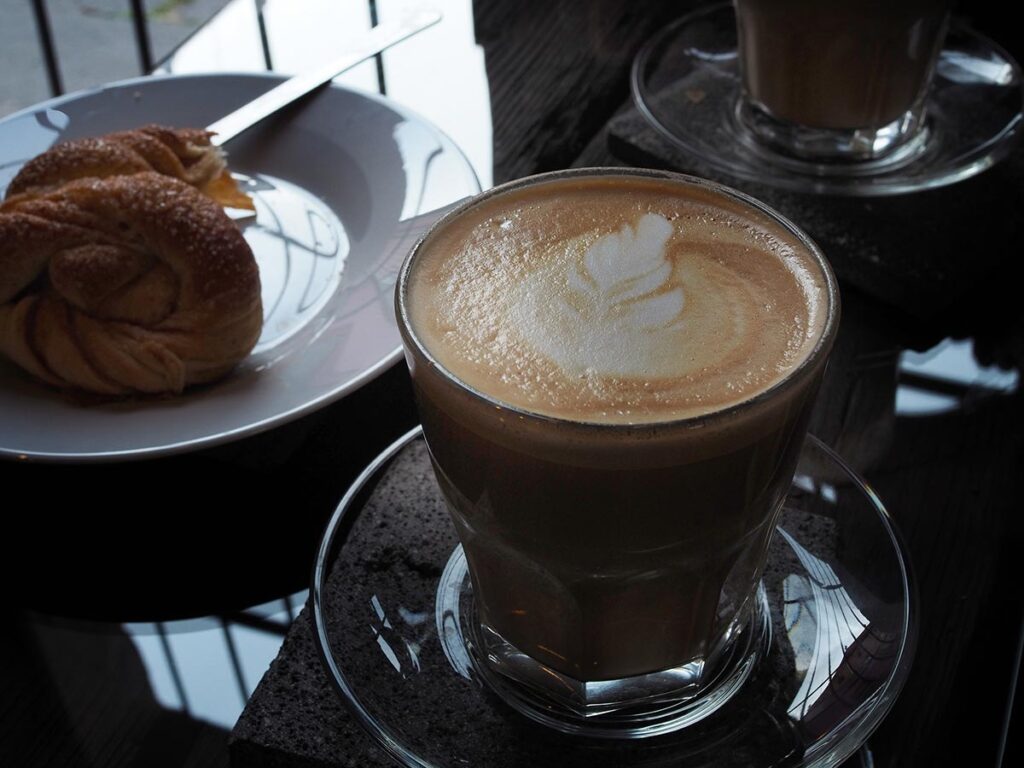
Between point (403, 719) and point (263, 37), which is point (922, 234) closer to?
point (403, 719)

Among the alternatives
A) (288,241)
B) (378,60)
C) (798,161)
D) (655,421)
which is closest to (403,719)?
(655,421)

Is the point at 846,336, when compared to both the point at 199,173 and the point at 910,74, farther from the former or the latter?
the point at 199,173

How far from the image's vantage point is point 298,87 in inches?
40.3

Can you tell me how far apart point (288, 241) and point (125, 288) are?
6.9 inches

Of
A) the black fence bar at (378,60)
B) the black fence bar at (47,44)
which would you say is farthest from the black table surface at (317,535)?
the black fence bar at (47,44)

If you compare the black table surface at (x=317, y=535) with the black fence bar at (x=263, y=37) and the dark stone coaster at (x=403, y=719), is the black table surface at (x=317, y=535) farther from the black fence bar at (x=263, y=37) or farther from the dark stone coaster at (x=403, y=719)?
the black fence bar at (x=263, y=37)

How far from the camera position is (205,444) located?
651 millimetres

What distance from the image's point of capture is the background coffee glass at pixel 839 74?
90cm

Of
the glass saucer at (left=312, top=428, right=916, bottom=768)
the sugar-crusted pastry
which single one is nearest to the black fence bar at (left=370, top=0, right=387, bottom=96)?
the sugar-crusted pastry

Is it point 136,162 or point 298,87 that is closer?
point 136,162

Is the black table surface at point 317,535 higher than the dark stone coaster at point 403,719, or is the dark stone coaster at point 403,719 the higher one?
the dark stone coaster at point 403,719

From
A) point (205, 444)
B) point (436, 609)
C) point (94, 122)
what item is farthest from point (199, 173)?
point (436, 609)

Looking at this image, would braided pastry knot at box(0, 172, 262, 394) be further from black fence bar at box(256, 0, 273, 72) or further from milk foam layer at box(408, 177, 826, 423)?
black fence bar at box(256, 0, 273, 72)

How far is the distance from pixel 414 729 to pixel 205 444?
0.70ft
